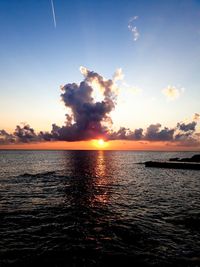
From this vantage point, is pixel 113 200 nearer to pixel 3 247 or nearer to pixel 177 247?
pixel 177 247

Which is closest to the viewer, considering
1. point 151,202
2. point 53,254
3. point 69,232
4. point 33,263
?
point 33,263

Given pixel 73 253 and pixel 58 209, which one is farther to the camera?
pixel 58 209

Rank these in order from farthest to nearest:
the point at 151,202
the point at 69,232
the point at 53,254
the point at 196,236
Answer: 1. the point at 151,202
2. the point at 69,232
3. the point at 196,236
4. the point at 53,254

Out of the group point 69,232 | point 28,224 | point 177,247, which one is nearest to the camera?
point 177,247

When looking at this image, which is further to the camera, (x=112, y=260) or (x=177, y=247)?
(x=177, y=247)

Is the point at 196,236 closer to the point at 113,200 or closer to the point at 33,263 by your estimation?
the point at 33,263

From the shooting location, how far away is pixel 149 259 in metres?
15.5

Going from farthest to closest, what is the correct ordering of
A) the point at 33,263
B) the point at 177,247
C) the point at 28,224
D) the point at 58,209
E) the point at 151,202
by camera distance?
the point at 151,202
the point at 58,209
the point at 28,224
the point at 177,247
the point at 33,263

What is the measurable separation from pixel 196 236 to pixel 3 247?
15.9 m

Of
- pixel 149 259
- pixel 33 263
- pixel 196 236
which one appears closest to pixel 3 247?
pixel 33 263

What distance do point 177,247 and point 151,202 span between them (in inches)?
623

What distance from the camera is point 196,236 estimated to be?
64.3 ft

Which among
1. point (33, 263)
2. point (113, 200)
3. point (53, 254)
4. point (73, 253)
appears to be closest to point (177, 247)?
point (73, 253)

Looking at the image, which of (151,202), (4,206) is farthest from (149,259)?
(4,206)
